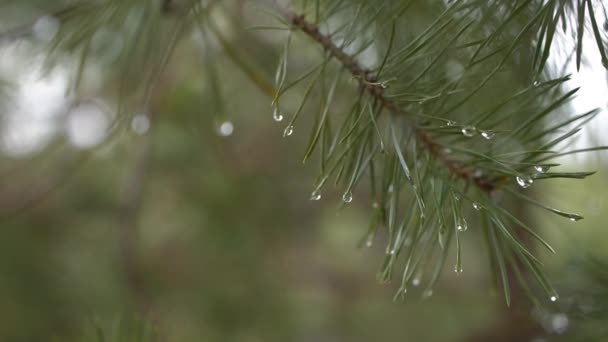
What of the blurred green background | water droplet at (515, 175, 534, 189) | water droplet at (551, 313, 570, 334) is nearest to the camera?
water droplet at (515, 175, 534, 189)

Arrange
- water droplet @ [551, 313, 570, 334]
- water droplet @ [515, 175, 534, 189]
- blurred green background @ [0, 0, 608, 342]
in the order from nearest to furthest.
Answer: water droplet @ [515, 175, 534, 189]
water droplet @ [551, 313, 570, 334]
blurred green background @ [0, 0, 608, 342]

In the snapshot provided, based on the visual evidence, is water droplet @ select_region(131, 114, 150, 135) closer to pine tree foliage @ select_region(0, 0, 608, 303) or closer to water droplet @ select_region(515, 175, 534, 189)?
pine tree foliage @ select_region(0, 0, 608, 303)

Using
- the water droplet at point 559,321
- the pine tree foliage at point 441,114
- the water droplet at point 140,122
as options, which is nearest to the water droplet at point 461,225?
the pine tree foliage at point 441,114

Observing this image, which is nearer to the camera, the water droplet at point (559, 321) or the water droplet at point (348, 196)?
the water droplet at point (348, 196)

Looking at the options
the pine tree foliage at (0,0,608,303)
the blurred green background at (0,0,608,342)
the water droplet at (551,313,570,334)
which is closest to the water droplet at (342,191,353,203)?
the pine tree foliage at (0,0,608,303)

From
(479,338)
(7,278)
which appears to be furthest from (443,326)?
(7,278)

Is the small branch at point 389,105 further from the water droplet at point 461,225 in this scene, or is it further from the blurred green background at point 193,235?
the blurred green background at point 193,235

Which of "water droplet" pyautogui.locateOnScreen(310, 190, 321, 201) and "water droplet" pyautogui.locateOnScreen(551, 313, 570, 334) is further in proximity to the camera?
"water droplet" pyautogui.locateOnScreen(551, 313, 570, 334)

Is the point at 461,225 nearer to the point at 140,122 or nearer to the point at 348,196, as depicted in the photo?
the point at 348,196

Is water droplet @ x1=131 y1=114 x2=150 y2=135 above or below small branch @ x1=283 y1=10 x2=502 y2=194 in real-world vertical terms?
below
